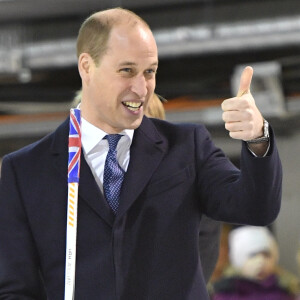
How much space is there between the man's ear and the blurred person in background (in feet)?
11.6

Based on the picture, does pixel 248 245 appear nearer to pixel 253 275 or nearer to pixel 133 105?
pixel 253 275

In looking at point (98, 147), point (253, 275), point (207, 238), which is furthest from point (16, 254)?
point (253, 275)

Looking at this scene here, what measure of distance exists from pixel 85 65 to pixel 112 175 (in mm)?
230

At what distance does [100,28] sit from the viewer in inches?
73.2

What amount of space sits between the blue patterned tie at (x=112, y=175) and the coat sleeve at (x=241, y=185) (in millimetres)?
165

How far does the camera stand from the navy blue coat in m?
1.83

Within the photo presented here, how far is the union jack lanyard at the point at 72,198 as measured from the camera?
1.80 meters

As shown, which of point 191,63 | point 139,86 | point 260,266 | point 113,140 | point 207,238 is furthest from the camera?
point 191,63

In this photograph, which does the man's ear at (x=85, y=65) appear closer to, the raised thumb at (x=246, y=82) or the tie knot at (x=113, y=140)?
the tie knot at (x=113, y=140)

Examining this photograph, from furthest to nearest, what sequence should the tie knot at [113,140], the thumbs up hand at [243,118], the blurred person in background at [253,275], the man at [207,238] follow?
the blurred person in background at [253,275] < the man at [207,238] < the tie knot at [113,140] < the thumbs up hand at [243,118]

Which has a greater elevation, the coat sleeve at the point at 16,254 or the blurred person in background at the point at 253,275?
the coat sleeve at the point at 16,254

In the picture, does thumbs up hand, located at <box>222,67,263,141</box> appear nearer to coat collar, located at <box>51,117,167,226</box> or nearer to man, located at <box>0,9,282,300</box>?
man, located at <box>0,9,282,300</box>

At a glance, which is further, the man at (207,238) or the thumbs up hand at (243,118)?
the man at (207,238)

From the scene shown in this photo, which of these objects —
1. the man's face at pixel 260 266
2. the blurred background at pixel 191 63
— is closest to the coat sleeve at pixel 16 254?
the man's face at pixel 260 266
